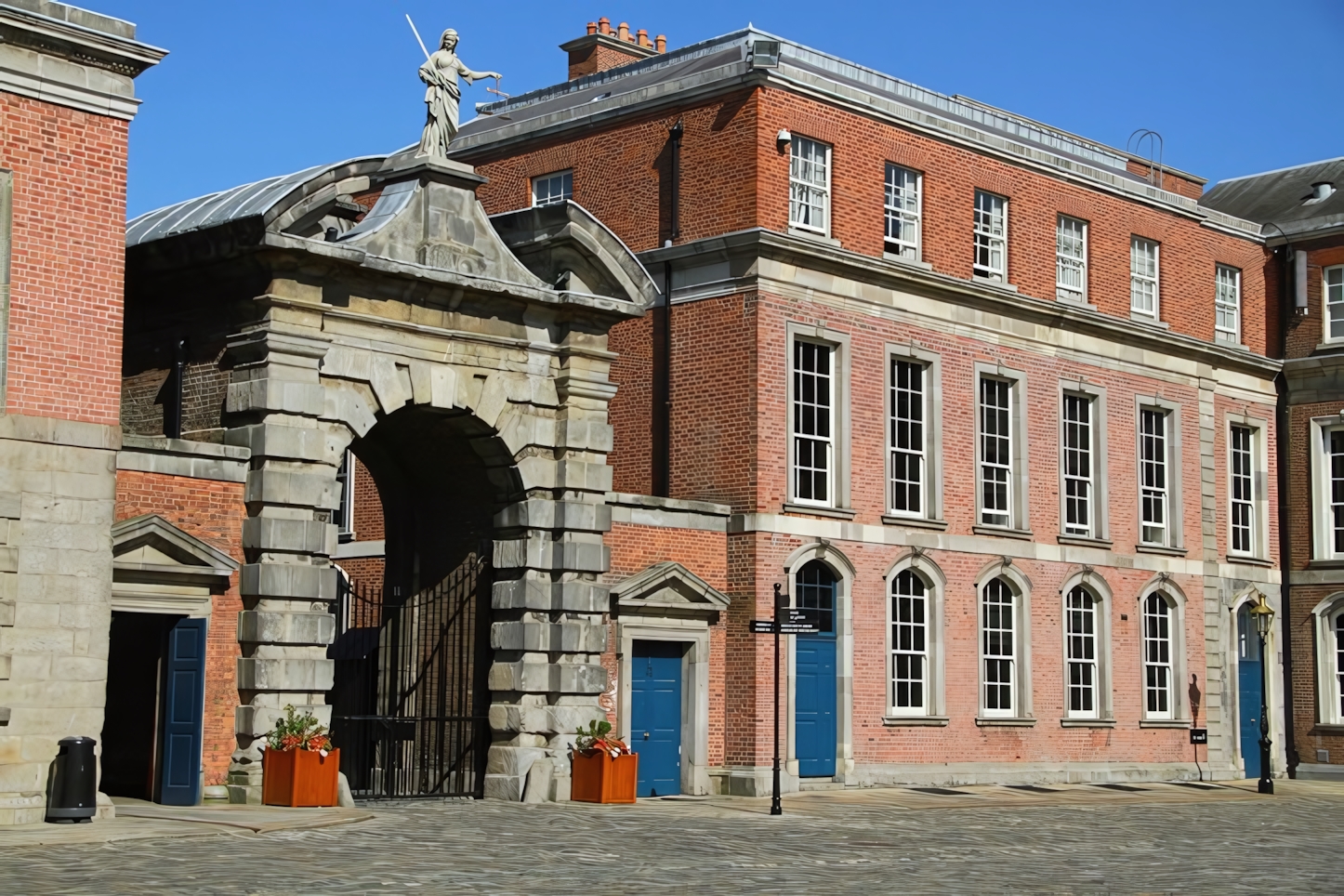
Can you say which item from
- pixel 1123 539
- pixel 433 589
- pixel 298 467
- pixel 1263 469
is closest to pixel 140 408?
pixel 298 467

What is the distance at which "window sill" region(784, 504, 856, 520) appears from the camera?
28484mm

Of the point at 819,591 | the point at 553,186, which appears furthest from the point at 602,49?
the point at 819,591

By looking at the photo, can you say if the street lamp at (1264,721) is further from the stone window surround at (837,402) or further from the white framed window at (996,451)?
the stone window surround at (837,402)

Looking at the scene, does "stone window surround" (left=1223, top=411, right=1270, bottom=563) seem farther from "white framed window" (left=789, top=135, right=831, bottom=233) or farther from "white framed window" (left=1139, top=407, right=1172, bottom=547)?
"white framed window" (left=789, top=135, right=831, bottom=233)

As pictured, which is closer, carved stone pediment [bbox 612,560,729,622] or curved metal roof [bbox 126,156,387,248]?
curved metal roof [bbox 126,156,387,248]

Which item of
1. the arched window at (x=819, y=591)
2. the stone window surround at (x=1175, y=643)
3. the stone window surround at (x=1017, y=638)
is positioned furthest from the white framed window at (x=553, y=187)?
the stone window surround at (x=1175, y=643)

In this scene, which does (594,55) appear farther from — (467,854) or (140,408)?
(467,854)

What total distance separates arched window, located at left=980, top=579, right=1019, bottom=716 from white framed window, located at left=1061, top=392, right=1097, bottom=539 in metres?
2.19

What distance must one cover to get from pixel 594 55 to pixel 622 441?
953 centimetres

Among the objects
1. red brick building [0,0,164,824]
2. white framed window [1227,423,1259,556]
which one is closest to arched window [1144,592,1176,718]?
white framed window [1227,423,1259,556]

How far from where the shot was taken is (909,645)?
3038cm

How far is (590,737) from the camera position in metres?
24.7

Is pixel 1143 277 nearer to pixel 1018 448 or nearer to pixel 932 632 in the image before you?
pixel 1018 448

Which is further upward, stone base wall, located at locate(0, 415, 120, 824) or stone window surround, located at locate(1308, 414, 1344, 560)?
stone window surround, located at locate(1308, 414, 1344, 560)
